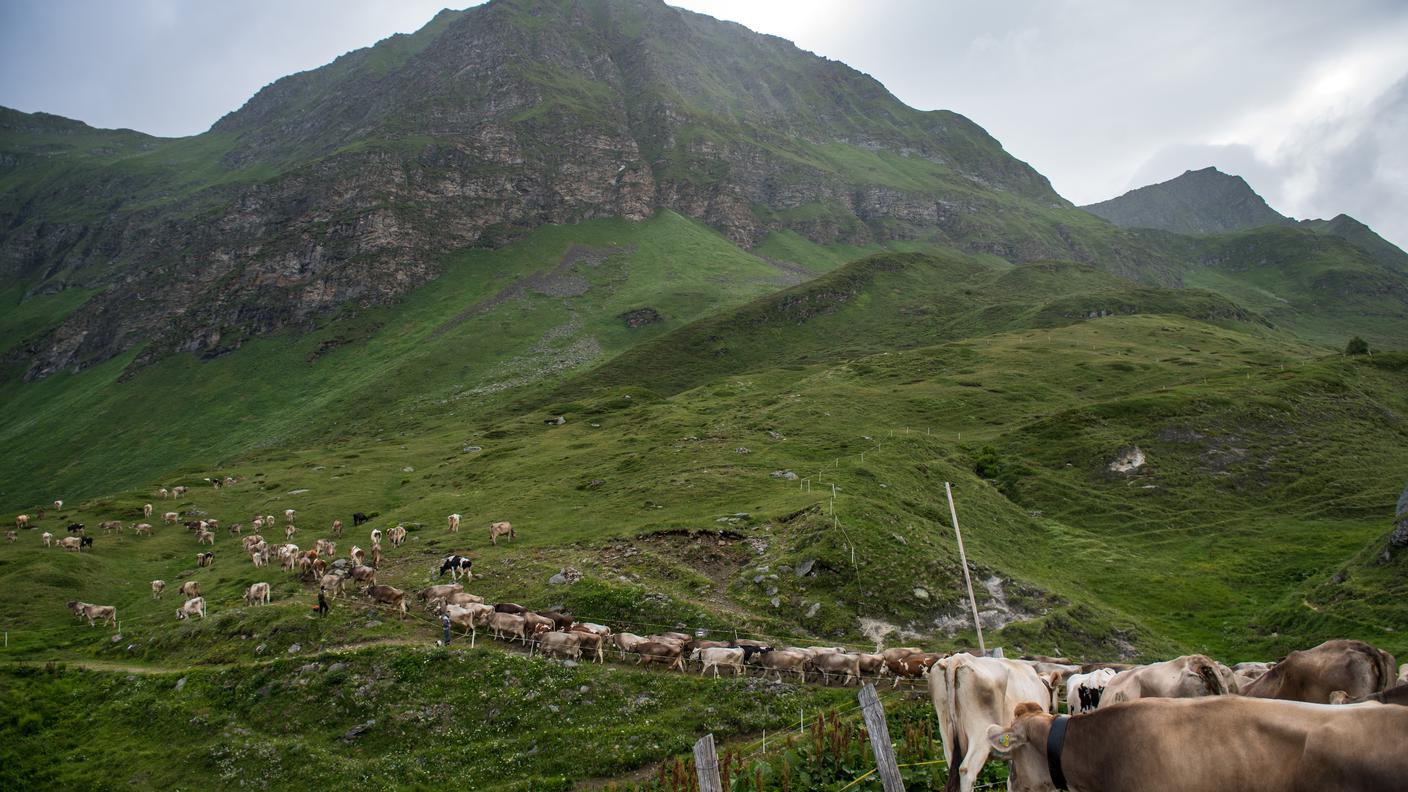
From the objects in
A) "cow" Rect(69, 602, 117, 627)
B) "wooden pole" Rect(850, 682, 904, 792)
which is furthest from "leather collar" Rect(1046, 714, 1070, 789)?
"cow" Rect(69, 602, 117, 627)

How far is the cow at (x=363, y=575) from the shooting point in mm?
36941

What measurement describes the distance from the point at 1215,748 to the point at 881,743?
568cm

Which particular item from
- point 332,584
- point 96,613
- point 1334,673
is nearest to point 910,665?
point 1334,673

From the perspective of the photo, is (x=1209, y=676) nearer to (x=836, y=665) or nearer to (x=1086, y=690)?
(x=1086, y=690)

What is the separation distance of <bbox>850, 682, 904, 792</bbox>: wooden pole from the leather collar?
3.28 m

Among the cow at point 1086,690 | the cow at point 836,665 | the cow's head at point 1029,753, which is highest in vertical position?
the cow's head at point 1029,753

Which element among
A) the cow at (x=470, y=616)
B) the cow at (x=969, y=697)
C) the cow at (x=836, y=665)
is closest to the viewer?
the cow at (x=969, y=697)

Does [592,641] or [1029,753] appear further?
[592,641]

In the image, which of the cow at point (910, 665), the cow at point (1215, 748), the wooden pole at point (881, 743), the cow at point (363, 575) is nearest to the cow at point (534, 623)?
the cow at point (363, 575)

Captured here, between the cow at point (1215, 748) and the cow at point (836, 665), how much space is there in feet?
51.4

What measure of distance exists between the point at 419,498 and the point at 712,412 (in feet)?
119

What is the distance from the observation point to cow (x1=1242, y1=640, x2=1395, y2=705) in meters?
12.8

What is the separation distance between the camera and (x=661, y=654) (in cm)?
2650

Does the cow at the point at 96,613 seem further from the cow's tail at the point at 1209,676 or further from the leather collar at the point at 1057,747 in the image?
the cow's tail at the point at 1209,676
